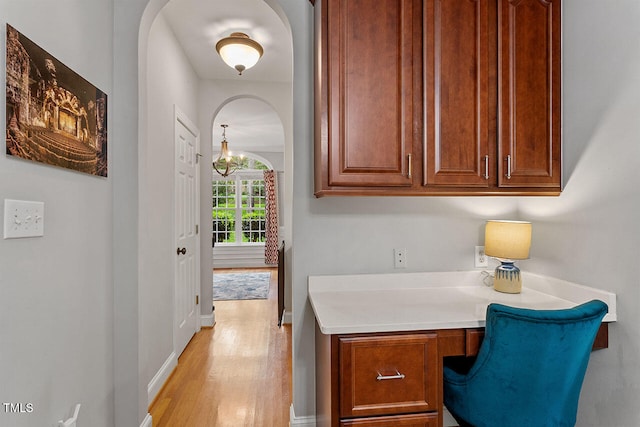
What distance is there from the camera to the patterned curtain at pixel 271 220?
704cm

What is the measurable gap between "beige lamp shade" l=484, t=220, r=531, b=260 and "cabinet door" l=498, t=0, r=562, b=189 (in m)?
0.22

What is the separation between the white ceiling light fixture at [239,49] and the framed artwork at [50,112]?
1250 mm

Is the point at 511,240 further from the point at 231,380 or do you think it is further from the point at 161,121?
the point at 161,121

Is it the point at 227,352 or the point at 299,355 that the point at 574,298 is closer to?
the point at 299,355

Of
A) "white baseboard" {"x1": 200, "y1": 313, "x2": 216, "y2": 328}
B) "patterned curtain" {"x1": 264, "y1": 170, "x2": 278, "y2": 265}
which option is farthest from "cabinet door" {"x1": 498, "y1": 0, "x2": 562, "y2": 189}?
"patterned curtain" {"x1": 264, "y1": 170, "x2": 278, "y2": 265}

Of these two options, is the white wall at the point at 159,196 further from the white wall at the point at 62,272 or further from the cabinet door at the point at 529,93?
the cabinet door at the point at 529,93

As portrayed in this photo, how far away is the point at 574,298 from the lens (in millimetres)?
1564

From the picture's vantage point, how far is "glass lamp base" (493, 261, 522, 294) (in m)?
1.74

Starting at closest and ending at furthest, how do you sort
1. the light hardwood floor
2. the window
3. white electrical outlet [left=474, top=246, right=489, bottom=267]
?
white electrical outlet [left=474, top=246, right=489, bottom=267] → the light hardwood floor → the window

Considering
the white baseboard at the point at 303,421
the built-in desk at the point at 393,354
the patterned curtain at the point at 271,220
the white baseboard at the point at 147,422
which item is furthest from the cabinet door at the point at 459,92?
the patterned curtain at the point at 271,220

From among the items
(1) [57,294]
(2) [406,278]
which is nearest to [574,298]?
(2) [406,278]

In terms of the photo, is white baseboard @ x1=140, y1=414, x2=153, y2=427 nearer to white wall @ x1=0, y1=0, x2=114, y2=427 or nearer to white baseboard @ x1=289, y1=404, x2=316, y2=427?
white wall @ x1=0, y1=0, x2=114, y2=427

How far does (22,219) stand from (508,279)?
2.11 metres

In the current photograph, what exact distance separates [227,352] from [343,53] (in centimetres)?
263
